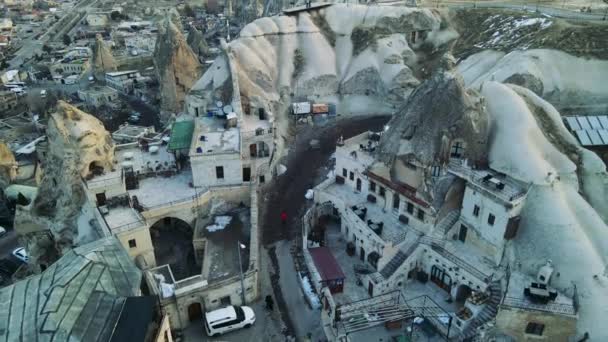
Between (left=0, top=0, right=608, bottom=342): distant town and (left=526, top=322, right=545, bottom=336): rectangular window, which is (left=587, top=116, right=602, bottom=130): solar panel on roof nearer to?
(left=0, top=0, right=608, bottom=342): distant town

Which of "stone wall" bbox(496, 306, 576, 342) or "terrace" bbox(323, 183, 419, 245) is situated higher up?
"terrace" bbox(323, 183, 419, 245)

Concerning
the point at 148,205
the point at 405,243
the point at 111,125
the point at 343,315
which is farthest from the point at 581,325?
the point at 111,125

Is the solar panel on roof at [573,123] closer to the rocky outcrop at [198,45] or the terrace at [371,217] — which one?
the terrace at [371,217]

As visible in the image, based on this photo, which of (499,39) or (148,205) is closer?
(148,205)

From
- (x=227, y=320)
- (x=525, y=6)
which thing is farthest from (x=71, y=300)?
(x=525, y=6)

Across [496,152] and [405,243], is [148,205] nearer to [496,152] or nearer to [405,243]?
[405,243]

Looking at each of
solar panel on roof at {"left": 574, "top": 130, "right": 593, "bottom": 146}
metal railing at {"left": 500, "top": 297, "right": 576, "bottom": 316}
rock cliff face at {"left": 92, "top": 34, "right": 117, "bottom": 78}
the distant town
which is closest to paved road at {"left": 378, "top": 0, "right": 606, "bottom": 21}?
the distant town

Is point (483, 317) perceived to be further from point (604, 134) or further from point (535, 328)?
point (604, 134)
